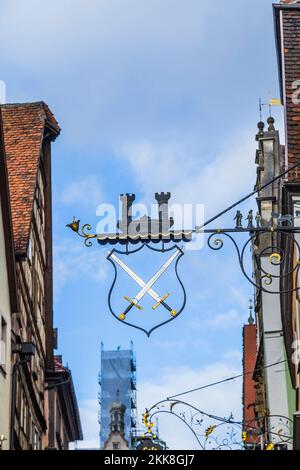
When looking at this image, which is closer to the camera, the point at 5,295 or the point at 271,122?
the point at 5,295

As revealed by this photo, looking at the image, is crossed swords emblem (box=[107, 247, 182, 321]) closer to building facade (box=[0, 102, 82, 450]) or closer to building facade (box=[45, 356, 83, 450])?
building facade (box=[0, 102, 82, 450])

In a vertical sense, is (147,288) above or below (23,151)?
below

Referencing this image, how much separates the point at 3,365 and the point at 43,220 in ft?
30.5

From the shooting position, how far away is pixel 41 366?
1176 inches

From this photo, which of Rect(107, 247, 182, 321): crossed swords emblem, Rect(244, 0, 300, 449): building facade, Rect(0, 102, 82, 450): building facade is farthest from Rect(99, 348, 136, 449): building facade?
Rect(107, 247, 182, 321): crossed swords emblem

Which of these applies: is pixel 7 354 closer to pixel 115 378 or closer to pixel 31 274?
pixel 31 274

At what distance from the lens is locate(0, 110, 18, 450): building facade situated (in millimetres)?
21859

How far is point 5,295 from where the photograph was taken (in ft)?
72.9

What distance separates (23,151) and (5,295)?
6893 mm

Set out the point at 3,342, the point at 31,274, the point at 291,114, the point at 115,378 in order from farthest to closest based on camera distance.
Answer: the point at 115,378 < the point at 31,274 < the point at 3,342 < the point at 291,114

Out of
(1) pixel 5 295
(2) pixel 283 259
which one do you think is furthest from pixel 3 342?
(2) pixel 283 259

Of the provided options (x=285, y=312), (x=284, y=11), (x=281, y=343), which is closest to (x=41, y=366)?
(x=281, y=343)

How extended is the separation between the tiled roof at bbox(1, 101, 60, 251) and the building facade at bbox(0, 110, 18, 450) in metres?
2.23
